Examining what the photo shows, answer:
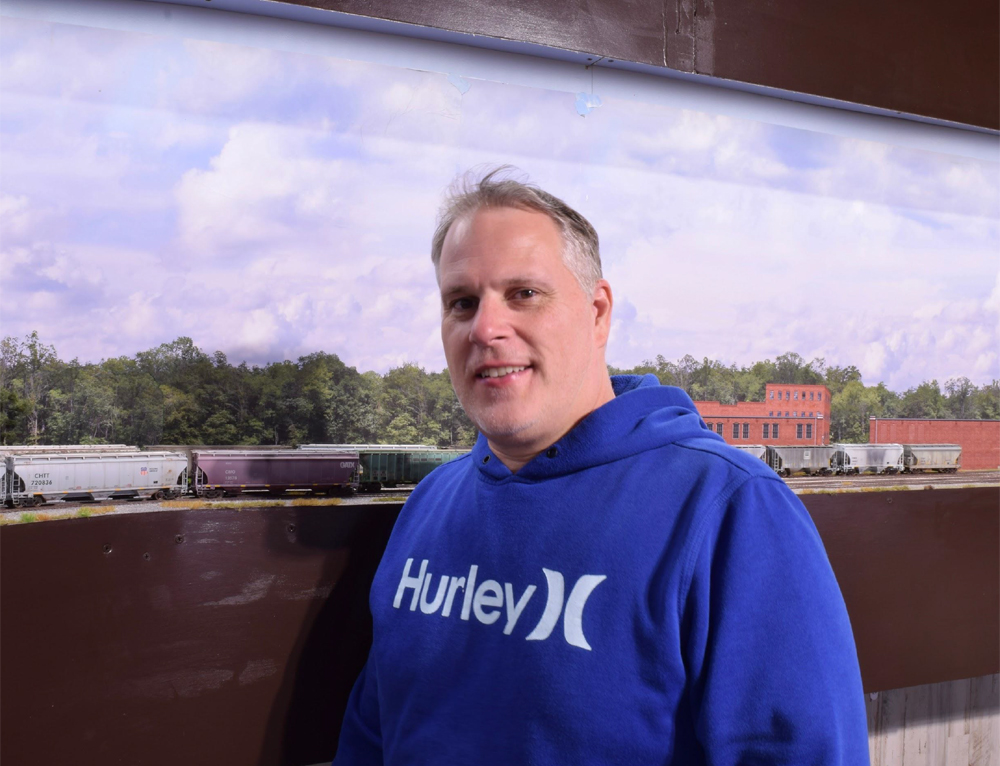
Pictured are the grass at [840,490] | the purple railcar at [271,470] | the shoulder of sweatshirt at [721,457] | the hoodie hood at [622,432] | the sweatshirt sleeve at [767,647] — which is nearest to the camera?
the sweatshirt sleeve at [767,647]

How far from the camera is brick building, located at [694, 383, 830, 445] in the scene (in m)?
2.25

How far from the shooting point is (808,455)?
2.35 meters

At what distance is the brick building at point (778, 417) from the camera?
2.25 meters

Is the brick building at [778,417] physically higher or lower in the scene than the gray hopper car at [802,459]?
higher

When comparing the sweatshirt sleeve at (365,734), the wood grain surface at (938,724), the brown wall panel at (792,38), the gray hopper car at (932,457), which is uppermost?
the brown wall panel at (792,38)

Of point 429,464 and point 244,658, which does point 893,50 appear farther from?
point 244,658

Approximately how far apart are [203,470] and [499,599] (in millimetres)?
810

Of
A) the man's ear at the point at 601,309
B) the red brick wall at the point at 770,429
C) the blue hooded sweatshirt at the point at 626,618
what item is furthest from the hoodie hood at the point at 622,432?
the red brick wall at the point at 770,429

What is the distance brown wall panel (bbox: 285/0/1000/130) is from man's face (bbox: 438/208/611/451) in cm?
73

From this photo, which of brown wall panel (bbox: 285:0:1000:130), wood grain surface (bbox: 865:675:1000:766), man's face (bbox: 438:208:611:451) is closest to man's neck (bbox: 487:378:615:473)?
man's face (bbox: 438:208:611:451)

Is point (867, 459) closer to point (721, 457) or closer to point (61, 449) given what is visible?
point (721, 457)

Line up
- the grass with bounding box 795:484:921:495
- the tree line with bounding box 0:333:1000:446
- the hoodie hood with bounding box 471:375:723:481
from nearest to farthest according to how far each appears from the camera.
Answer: the hoodie hood with bounding box 471:375:723:481 → the tree line with bounding box 0:333:1000:446 → the grass with bounding box 795:484:921:495

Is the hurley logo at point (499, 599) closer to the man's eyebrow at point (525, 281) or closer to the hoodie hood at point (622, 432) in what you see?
the hoodie hood at point (622, 432)

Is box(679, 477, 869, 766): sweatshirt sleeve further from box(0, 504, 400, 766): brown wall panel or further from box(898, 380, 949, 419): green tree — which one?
box(898, 380, 949, 419): green tree
